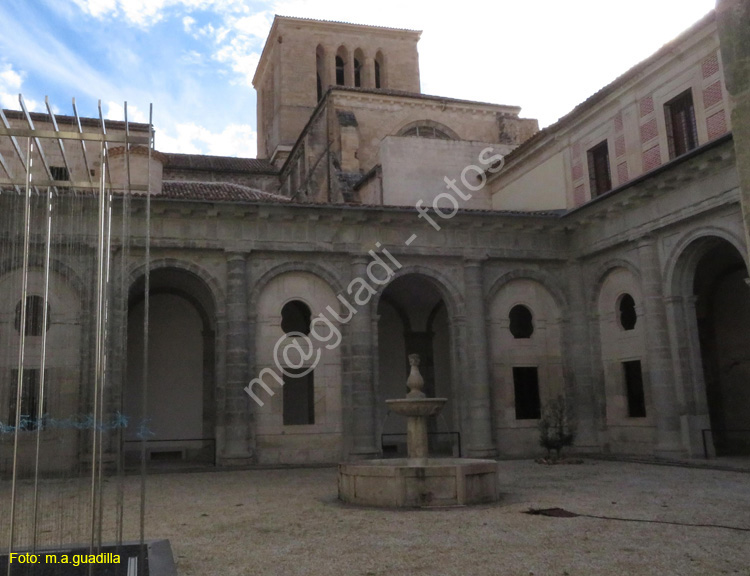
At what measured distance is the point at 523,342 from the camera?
18969 mm

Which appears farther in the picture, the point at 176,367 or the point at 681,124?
the point at 176,367

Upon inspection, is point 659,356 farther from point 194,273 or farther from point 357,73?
point 357,73

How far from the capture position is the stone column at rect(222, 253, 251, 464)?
1627 cm

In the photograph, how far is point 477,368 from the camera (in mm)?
18047

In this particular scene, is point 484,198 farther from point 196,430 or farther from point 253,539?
point 253,539

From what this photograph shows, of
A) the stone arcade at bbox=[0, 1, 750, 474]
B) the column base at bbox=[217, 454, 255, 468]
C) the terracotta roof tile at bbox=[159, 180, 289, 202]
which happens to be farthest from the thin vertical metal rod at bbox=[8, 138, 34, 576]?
the terracotta roof tile at bbox=[159, 180, 289, 202]

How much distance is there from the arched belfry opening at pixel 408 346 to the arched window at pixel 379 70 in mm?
20282

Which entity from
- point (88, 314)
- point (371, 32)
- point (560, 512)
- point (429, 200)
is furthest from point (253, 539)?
point (371, 32)

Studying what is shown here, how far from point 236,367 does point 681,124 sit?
11.8m

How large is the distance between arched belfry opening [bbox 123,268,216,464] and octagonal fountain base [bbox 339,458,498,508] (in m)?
10.8

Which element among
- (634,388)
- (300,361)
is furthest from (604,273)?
(300,361)

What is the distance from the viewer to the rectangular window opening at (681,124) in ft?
52.0

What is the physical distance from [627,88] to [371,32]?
24.9 metres

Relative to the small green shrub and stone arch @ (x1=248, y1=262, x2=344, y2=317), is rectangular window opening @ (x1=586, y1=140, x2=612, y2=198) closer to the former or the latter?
the small green shrub
